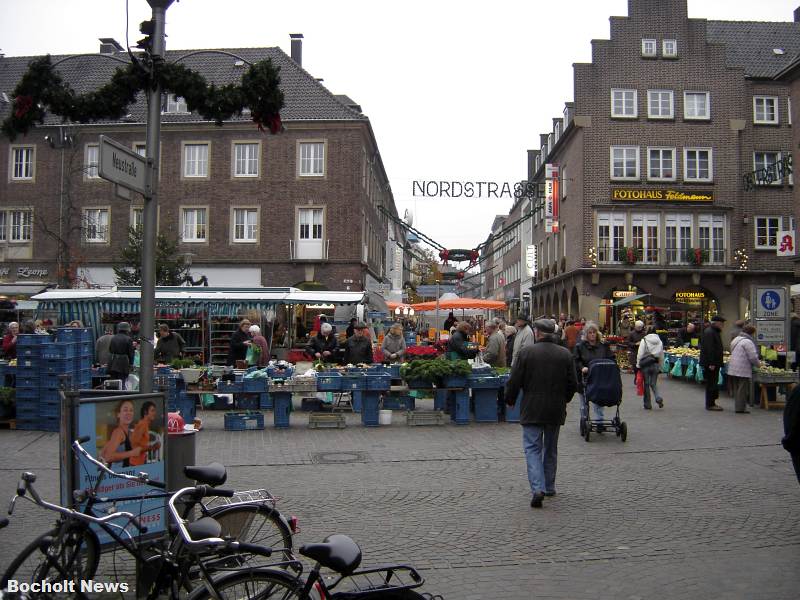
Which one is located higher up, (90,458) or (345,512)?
(90,458)

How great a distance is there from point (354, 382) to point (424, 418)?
4.57 feet

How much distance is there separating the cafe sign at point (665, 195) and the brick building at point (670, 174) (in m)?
0.05

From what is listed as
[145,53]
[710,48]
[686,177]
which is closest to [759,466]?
[145,53]

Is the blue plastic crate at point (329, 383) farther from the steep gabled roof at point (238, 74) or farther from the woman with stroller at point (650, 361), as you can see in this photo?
the steep gabled roof at point (238, 74)

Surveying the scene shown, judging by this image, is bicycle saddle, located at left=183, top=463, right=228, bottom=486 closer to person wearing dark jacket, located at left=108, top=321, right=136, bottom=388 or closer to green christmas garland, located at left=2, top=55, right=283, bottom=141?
green christmas garland, located at left=2, top=55, right=283, bottom=141

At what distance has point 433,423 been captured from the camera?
13789 mm

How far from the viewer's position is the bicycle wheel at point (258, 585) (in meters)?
3.59

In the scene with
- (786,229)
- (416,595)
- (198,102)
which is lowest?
(416,595)

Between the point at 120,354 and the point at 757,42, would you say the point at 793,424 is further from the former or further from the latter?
the point at 757,42

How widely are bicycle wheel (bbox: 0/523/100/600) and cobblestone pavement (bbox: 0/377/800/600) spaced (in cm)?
190

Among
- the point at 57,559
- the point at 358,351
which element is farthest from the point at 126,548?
the point at 358,351

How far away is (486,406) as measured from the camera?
557 inches

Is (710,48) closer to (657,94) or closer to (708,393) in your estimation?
(657,94)

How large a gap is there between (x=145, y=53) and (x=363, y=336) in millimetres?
11099
